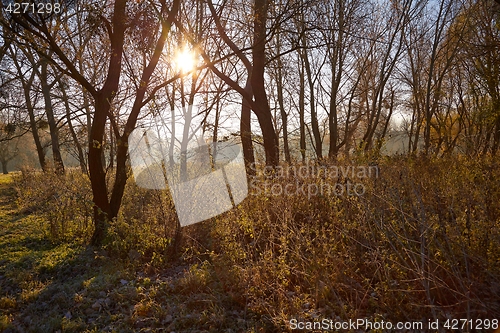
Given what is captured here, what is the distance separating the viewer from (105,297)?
163 inches

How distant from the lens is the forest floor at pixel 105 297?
3494mm

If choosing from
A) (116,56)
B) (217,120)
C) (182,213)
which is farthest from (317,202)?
(217,120)

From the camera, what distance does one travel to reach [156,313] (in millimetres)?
3662

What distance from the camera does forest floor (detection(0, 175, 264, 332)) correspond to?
3.49 metres

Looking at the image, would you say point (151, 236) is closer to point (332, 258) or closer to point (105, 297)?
point (105, 297)

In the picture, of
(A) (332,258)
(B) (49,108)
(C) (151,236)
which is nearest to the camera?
(A) (332,258)

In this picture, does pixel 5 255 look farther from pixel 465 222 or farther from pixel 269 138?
pixel 465 222

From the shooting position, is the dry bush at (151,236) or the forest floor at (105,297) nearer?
the forest floor at (105,297)

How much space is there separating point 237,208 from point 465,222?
3335 millimetres

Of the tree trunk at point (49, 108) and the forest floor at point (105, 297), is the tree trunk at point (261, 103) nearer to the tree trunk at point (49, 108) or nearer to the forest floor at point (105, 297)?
the forest floor at point (105, 297)

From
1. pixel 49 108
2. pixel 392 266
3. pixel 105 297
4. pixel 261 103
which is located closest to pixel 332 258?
pixel 392 266

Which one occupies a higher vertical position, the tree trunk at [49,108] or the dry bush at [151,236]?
the tree trunk at [49,108]

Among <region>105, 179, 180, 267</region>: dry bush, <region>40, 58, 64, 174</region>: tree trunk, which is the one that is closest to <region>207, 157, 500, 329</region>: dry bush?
<region>105, 179, 180, 267</region>: dry bush

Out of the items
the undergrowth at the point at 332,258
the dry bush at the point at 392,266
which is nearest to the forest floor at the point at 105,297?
the undergrowth at the point at 332,258
